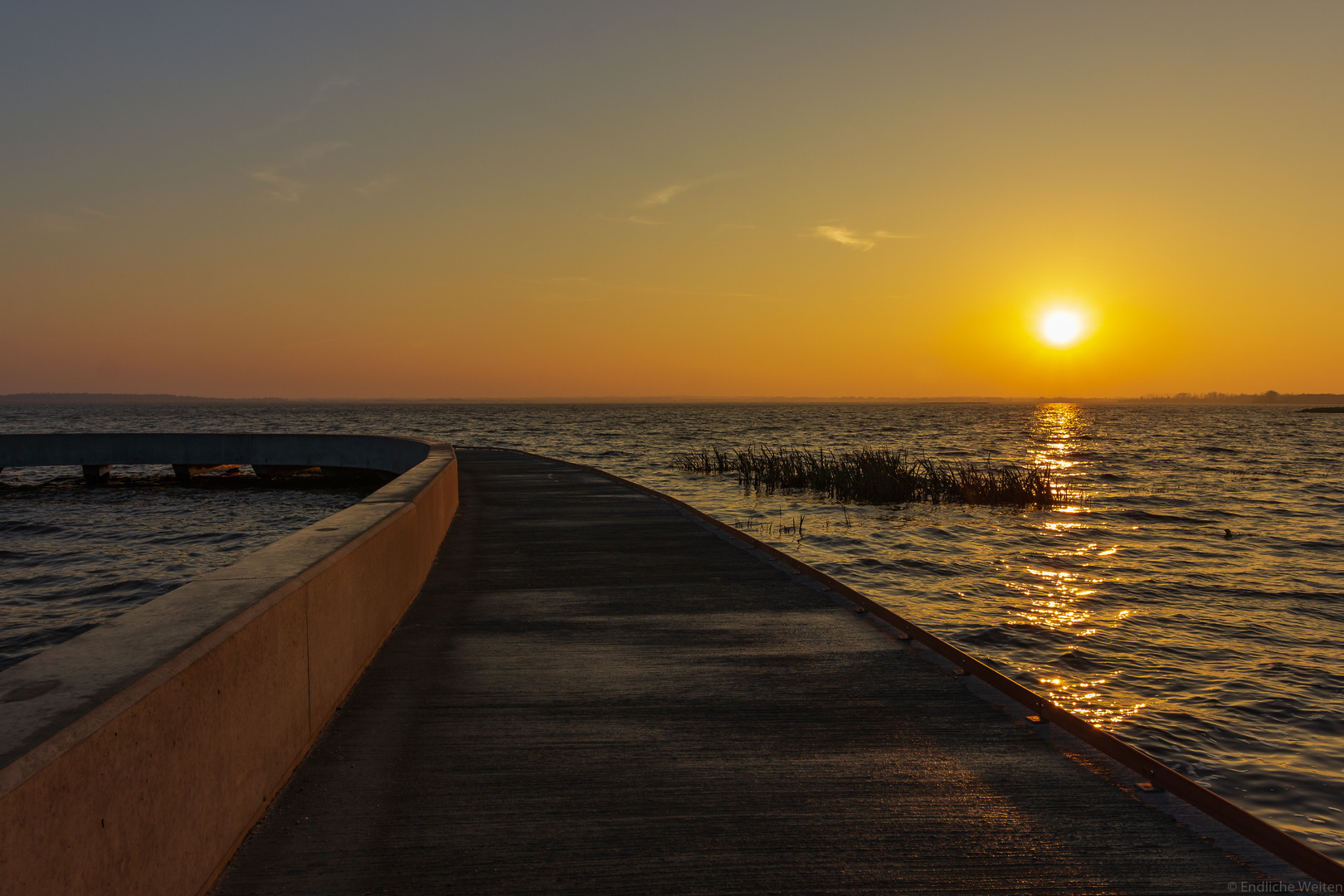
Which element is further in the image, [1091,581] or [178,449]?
[178,449]

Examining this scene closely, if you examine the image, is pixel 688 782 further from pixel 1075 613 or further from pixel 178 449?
pixel 178 449

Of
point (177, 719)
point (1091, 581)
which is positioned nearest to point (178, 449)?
point (1091, 581)

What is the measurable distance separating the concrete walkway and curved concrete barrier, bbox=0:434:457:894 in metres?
0.25

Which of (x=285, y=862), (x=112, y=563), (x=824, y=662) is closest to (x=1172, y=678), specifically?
(x=824, y=662)

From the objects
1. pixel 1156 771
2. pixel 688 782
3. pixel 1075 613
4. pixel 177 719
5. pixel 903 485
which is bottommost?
pixel 1075 613

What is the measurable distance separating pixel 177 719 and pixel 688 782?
214cm

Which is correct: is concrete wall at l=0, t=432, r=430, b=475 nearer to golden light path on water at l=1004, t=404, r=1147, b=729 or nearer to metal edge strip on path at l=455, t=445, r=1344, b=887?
golden light path on water at l=1004, t=404, r=1147, b=729

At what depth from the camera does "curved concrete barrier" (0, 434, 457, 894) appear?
6.68 feet

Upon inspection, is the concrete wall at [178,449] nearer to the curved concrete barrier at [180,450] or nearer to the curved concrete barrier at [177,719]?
the curved concrete barrier at [180,450]

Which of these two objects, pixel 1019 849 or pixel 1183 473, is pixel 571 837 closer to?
pixel 1019 849

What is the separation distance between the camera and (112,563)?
1483 cm

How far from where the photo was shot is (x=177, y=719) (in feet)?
8.76

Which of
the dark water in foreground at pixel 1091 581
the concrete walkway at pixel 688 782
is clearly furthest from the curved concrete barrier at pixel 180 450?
the concrete walkway at pixel 688 782

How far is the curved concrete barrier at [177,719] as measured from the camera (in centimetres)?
204
